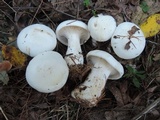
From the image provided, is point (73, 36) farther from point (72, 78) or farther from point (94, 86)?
point (94, 86)

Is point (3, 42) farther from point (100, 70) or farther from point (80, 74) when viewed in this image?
point (100, 70)

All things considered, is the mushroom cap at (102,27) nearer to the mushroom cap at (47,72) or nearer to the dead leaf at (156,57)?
the mushroom cap at (47,72)

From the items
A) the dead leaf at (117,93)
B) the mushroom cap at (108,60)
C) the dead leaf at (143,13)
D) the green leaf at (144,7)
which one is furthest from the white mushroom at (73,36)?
the green leaf at (144,7)

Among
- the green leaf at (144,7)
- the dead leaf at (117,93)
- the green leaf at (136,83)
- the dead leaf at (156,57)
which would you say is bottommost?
the dead leaf at (117,93)

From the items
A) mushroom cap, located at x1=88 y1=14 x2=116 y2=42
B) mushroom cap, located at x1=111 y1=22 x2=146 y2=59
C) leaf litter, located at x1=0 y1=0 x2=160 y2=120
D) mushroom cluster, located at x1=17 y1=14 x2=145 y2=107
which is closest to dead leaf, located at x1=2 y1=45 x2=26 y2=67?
leaf litter, located at x1=0 y1=0 x2=160 y2=120

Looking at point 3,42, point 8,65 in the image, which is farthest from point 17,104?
point 3,42

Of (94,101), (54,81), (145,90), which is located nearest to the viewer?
(54,81)

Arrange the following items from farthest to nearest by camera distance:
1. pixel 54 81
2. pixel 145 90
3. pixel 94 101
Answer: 1. pixel 145 90
2. pixel 94 101
3. pixel 54 81

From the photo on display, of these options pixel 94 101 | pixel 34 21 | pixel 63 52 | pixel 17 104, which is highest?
pixel 34 21

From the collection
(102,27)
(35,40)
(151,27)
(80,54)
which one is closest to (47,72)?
(35,40)
